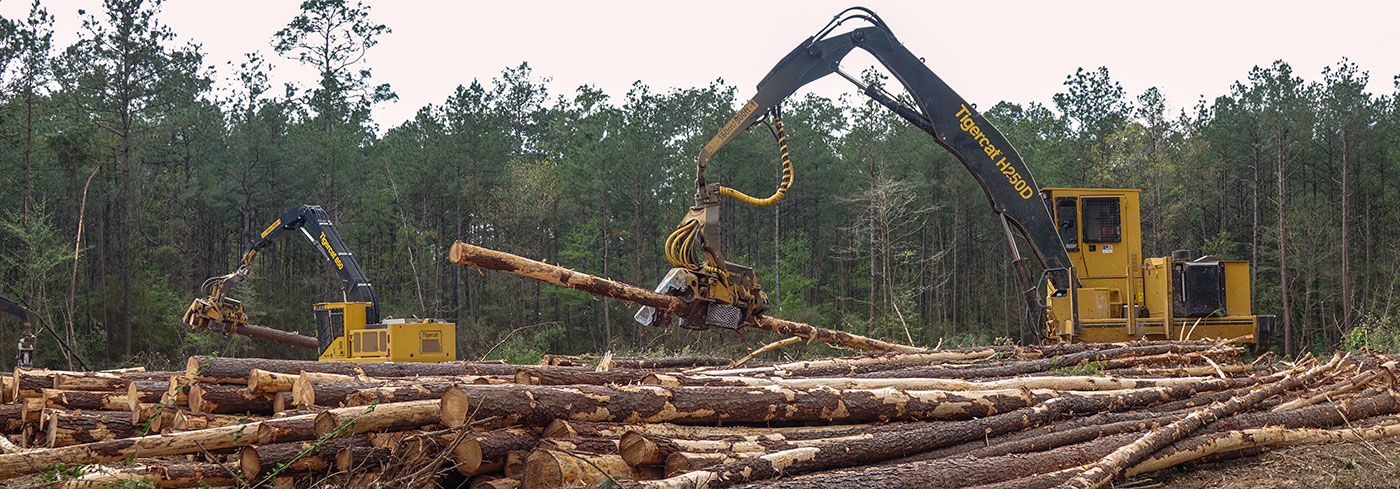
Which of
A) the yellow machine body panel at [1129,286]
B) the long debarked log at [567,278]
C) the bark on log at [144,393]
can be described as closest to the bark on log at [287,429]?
the bark on log at [144,393]

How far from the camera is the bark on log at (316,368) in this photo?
259 inches

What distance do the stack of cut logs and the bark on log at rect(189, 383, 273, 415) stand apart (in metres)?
0.01

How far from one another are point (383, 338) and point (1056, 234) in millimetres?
10978

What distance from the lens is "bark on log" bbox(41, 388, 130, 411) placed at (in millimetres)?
7332

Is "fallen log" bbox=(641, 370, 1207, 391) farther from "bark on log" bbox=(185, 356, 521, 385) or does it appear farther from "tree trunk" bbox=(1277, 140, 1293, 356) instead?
"tree trunk" bbox=(1277, 140, 1293, 356)

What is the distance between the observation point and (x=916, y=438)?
6.73 m

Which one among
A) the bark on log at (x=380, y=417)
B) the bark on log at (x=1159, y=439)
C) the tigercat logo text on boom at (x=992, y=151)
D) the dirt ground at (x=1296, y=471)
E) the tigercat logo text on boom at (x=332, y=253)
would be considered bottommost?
the dirt ground at (x=1296, y=471)

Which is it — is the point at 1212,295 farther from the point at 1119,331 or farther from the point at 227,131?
the point at 227,131

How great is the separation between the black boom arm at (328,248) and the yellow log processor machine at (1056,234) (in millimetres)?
9552

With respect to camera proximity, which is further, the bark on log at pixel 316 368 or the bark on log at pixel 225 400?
the bark on log at pixel 316 368

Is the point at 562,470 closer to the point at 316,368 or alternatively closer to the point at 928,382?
the point at 316,368

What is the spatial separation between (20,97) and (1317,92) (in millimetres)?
47055

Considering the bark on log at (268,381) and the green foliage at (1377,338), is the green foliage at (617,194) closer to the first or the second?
the green foliage at (1377,338)

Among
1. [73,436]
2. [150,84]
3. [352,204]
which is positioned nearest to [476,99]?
[352,204]
